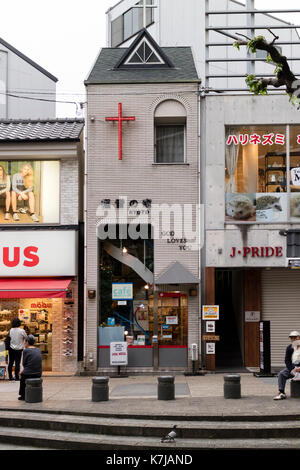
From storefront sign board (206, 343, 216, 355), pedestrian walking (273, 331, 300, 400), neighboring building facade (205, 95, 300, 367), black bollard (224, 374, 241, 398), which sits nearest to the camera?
pedestrian walking (273, 331, 300, 400)

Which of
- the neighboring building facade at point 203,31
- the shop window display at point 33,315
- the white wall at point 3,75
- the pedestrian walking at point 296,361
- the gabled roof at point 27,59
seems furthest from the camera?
the gabled roof at point 27,59

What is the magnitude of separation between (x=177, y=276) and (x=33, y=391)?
6.36m

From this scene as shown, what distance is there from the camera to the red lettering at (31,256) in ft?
62.4

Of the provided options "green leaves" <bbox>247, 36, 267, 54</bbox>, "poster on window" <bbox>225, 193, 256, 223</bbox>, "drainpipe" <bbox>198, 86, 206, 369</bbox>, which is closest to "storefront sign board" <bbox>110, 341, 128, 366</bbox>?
"drainpipe" <bbox>198, 86, 206, 369</bbox>

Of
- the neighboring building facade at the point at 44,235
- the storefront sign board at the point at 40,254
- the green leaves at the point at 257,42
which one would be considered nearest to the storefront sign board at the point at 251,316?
the neighboring building facade at the point at 44,235

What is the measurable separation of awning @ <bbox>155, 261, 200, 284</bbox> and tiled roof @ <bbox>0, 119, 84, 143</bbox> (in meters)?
5.18

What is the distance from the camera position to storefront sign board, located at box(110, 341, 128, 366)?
18.1 meters

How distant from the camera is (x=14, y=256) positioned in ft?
62.6

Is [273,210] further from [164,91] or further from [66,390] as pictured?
[66,390]

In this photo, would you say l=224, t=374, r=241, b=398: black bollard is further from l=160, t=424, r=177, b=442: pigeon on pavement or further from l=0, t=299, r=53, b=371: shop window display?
l=0, t=299, r=53, b=371: shop window display

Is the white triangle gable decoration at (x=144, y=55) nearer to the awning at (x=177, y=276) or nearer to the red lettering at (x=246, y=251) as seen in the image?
the red lettering at (x=246, y=251)

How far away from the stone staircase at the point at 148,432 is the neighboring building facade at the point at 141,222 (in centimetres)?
642

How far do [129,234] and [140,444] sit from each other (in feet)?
30.8

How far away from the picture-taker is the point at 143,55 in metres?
20.3
